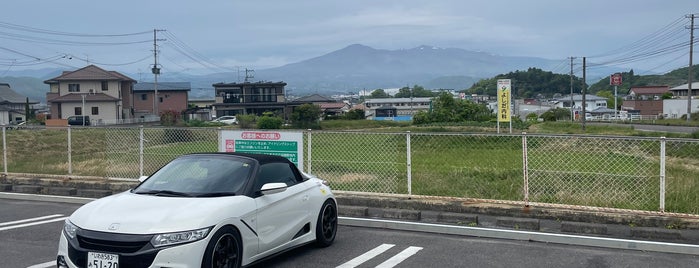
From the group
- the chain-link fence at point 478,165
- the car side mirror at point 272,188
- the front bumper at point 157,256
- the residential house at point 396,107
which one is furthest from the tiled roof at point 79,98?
the front bumper at point 157,256

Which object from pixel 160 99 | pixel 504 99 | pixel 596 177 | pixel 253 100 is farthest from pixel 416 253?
pixel 160 99

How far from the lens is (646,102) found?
287ft

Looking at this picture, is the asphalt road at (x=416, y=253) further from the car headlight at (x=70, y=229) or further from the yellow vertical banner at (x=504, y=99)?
the yellow vertical banner at (x=504, y=99)

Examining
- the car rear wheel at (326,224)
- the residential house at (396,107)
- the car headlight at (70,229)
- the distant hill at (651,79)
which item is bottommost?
the car rear wheel at (326,224)

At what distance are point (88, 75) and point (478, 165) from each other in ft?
197

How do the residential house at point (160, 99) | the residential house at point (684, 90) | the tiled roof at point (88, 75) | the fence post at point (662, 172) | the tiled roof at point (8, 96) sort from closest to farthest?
the fence post at point (662, 172) → the tiled roof at point (88, 75) → the tiled roof at point (8, 96) → the residential house at point (160, 99) → the residential house at point (684, 90)

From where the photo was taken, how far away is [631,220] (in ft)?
25.7

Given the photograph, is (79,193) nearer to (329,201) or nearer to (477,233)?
(329,201)

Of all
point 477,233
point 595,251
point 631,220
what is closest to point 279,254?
point 477,233

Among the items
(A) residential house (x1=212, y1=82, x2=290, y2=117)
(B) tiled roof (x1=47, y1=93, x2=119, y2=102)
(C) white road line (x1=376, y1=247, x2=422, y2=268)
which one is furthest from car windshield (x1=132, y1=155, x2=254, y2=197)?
(A) residential house (x1=212, y1=82, x2=290, y2=117)

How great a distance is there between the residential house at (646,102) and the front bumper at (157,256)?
90756mm

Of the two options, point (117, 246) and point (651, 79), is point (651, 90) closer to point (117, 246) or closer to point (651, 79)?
point (651, 79)

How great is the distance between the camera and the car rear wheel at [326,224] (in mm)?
6820

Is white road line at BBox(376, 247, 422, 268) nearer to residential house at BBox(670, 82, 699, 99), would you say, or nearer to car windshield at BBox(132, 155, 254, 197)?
car windshield at BBox(132, 155, 254, 197)
